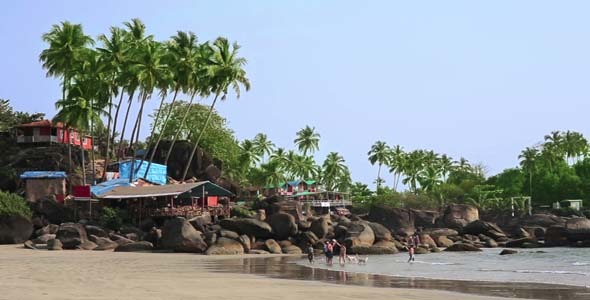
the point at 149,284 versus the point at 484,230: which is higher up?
the point at 484,230

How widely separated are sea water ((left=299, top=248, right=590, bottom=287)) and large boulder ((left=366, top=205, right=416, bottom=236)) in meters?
13.5

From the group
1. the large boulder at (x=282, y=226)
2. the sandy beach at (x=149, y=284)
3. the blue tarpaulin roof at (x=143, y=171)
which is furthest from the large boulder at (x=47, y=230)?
the large boulder at (x=282, y=226)

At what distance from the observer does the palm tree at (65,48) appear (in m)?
68.1

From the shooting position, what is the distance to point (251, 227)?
52688 mm

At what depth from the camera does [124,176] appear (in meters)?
69.4

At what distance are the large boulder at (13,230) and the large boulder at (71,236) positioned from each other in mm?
3736

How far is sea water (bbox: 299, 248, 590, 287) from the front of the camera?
1292 inches

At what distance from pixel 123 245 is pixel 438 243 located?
85.1 ft

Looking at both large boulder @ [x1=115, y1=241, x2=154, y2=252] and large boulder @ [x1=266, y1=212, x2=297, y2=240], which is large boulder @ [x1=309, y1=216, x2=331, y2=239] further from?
large boulder @ [x1=115, y1=241, x2=154, y2=252]

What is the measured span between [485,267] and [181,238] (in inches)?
741

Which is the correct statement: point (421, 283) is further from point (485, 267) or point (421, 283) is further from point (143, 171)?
point (143, 171)

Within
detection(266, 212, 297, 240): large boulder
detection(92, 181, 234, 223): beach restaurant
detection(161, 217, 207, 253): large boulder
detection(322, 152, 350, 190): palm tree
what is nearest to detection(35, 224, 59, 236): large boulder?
detection(92, 181, 234, 223): beach restaurant

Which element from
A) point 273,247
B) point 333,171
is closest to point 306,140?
point 333,171

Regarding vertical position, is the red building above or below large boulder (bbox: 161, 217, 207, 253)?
above
